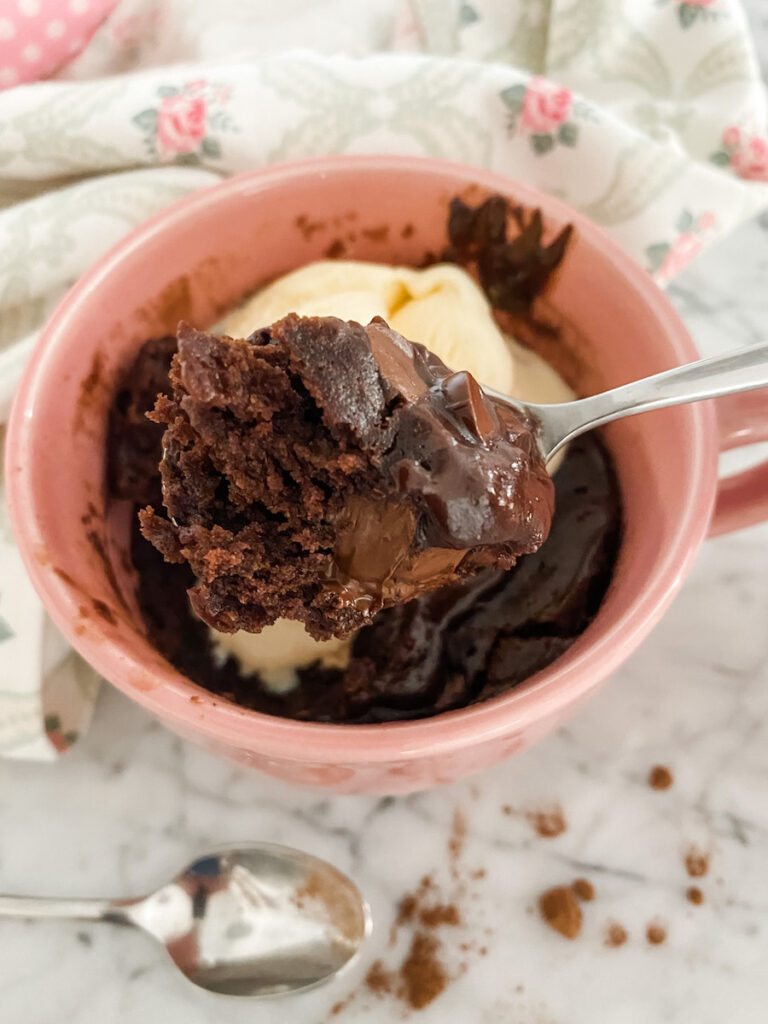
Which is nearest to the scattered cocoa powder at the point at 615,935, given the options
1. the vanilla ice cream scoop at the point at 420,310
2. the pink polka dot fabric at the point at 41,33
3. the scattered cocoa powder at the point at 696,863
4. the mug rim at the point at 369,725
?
the scattered cocoa powder at the point at 696,863

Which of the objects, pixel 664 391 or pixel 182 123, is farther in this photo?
pixel 182 123

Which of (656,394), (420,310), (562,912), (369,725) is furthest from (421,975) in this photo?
(420,310)

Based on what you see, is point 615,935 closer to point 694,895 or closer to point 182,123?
point 694,895

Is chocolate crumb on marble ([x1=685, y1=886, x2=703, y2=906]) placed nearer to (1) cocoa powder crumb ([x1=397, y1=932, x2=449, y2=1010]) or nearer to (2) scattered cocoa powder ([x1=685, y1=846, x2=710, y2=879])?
(2) scattered cocoa powder ([x1=685, y1=846, x2=710, y2=879])

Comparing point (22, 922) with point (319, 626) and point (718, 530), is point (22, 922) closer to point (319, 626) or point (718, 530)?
point (319, 626)

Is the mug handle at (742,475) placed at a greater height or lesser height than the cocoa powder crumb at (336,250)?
lesser

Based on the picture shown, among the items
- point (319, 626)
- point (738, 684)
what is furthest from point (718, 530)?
point (319, 626)

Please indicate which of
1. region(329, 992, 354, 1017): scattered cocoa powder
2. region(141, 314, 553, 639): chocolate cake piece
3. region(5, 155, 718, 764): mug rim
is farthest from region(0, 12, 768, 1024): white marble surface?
region(141, 314, 553, 639): chocolate cake piece

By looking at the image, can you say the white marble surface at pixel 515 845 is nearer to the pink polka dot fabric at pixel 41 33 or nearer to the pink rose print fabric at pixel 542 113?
the pink rose print fabric at pixel 542 113
